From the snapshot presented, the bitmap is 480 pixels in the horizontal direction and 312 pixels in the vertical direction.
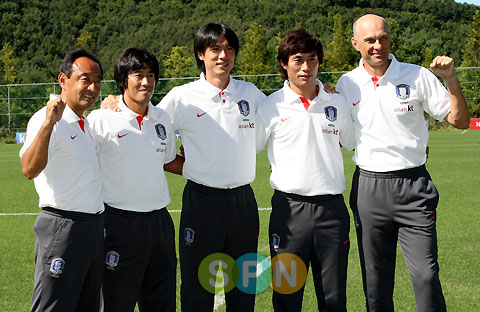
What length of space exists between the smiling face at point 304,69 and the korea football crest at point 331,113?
0.64 ft

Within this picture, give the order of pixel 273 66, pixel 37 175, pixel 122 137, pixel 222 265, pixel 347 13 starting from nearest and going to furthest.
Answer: pixel 37 175 < pixel 122 137 < pixel 222 265 < pixel 273 66 < pixel 347 13

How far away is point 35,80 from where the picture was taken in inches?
2045

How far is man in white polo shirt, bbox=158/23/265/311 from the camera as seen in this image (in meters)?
4.56

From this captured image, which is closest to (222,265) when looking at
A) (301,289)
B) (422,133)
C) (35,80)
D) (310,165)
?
(301,289)

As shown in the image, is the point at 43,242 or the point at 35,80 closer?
the point at 43,242

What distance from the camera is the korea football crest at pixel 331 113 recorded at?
4559 millimetres

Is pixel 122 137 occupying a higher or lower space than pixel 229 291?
higher

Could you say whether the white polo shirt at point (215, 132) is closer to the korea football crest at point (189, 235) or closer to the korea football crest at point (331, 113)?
the korea football crest at point (189, 235)

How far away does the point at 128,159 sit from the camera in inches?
169

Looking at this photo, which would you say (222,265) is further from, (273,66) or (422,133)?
(273,66)

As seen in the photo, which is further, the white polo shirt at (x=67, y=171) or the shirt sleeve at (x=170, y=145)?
the shirt sleeve at (x=170, y=145)

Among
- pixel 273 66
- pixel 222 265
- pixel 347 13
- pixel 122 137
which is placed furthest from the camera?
pixel 347 13

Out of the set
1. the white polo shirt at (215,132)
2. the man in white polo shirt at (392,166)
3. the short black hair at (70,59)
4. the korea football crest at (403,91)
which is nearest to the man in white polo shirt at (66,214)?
the short black hair at (70,59)

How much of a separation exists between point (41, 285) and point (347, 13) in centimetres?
11708
